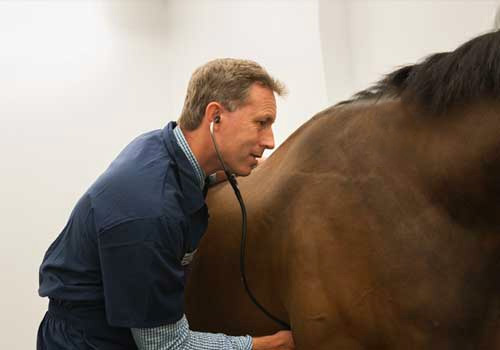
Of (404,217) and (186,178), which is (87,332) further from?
(404,217)

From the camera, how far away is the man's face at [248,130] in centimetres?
95

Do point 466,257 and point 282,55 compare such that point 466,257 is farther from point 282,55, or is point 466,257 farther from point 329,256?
point 282,55

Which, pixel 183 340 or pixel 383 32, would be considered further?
pixel 383 32

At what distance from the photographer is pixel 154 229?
82cm

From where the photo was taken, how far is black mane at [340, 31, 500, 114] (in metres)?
0.80

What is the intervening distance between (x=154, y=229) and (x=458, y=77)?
616mm

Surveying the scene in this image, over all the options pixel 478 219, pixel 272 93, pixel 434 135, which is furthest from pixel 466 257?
pixel 272 93

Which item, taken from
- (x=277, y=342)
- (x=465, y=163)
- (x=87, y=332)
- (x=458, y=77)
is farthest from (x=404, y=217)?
(x=87, y=332)

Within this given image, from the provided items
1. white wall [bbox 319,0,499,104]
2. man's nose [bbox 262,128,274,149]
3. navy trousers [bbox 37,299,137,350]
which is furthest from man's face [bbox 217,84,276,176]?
white wall [bbox 319,0,499,104]

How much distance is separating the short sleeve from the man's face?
0.71 ft

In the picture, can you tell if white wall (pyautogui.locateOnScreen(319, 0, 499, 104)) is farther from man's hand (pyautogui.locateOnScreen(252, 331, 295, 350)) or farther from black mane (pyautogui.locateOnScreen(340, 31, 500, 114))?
man's hand (pyautogui.locateOnScreen(252, 331, 295, 350))

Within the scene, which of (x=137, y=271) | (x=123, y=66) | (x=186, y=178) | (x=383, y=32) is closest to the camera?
(x=137, y=271)

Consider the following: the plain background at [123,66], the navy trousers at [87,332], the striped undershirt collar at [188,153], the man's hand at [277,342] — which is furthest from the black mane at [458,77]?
the plain background at [123,66]

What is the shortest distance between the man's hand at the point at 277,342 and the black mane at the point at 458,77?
0.57 metres
